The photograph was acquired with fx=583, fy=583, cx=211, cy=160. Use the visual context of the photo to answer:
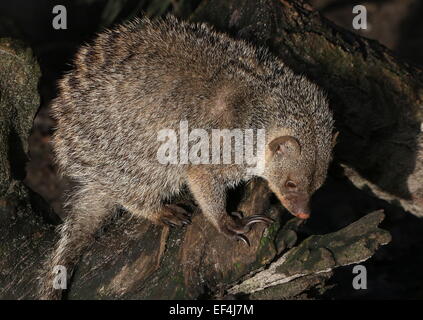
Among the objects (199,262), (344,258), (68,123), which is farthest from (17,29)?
(344,258)

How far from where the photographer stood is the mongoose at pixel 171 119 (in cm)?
421

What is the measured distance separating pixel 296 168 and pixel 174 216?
1040 mm

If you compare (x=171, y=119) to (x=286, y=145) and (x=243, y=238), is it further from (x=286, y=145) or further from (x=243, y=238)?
(x=243, y=238)

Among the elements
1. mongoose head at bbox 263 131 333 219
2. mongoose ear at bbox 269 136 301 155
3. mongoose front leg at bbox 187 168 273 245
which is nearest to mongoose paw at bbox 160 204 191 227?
mongoose front leg at bbox 187 168 273 245

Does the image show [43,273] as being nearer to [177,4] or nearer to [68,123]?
[68,123]

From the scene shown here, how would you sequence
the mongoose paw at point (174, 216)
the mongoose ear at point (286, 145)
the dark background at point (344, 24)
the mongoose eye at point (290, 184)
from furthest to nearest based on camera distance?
1. the dark background at point (344, 24)
2. the mongoose paw at point (174, 216)
3. the mongoose eye at point (290, 184)
4. the mongoose ear at point (286, 145)

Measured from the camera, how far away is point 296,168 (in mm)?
4152

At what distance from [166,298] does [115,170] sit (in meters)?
1.17

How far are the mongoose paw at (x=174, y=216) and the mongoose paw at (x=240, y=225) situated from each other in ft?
1.23

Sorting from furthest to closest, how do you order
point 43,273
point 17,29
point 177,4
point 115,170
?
point 177,4, point 17,29, point 115,170, point 43,273

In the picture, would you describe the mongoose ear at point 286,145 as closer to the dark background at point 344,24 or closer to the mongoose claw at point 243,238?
the mongoose claw at point 243,238

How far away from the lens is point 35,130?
7.86m

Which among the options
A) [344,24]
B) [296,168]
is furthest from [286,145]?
[344,24]

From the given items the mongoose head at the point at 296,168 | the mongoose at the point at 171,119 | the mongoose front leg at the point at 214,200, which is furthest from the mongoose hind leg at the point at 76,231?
the mongoose head at the point at 296,168
